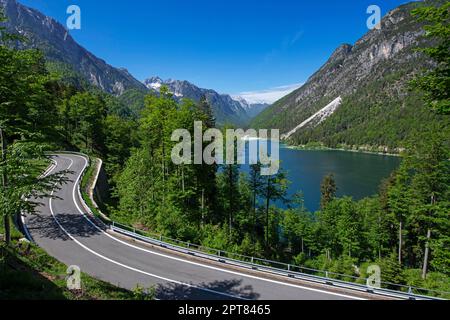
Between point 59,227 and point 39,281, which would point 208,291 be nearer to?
point 39,281

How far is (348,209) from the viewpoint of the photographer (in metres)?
37.2

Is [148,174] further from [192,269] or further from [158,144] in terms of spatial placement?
[192,269]

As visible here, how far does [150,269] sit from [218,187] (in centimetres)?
1404

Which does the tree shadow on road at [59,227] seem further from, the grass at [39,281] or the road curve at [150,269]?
the grass at [39,281]

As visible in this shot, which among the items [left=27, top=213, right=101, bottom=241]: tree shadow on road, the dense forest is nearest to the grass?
the dense forest

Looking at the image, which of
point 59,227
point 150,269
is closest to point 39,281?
point 150,269

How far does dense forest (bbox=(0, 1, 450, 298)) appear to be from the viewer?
11570 millimetres

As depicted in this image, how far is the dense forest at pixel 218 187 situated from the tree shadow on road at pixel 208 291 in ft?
22.4

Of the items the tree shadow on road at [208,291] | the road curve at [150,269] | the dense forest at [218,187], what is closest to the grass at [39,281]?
the tree shadow on road at [208,291]

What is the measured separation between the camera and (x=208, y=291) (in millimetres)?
12281

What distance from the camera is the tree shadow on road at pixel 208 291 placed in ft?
38.6

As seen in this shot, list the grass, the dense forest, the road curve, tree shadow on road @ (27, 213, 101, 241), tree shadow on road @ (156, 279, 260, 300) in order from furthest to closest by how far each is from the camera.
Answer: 1. tree shadow on road @ (27, 213, 101, 241)
2. the road curve
3. tree shadow on road @ (156, 279, 260, 300)
4. the dense forest
5. the grass

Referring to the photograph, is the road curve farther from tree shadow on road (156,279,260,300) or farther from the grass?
the grass

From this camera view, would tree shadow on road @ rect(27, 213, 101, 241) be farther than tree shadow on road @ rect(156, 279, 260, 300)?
Yes
